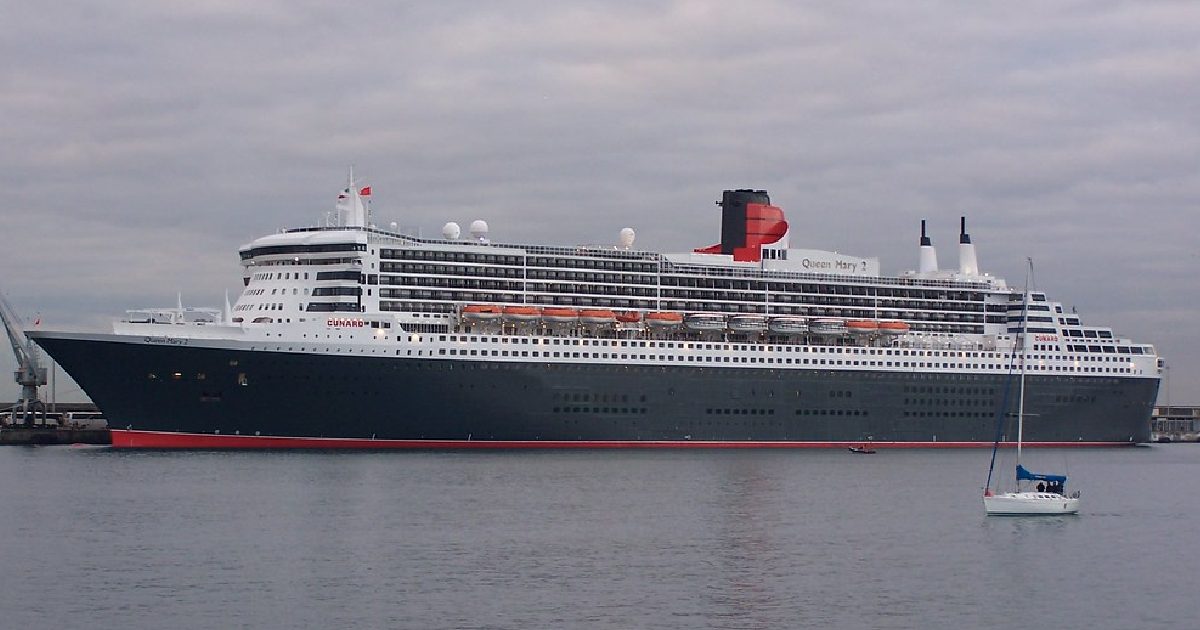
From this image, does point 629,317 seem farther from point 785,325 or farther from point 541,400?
point 785,325

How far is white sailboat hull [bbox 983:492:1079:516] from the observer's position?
55.4 m

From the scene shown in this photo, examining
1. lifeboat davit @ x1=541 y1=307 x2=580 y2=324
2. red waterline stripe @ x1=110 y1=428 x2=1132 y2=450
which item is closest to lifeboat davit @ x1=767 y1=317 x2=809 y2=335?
red waterline stripe @ x1=110 y1=428 x2=1132 y2=450

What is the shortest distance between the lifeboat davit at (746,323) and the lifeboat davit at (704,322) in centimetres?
81

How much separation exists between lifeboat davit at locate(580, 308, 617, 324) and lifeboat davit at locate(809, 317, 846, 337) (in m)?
13.4

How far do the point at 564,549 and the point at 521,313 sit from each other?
3906 cm

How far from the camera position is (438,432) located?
79.8m

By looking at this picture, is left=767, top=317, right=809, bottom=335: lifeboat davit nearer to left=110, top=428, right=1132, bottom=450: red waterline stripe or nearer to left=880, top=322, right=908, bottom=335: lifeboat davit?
left=880, top=322, right=908, bottom=335: lifeboat davit

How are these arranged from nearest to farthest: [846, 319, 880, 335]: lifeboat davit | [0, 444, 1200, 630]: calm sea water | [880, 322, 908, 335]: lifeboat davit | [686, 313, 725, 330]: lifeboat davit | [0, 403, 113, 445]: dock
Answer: [0, 444, 1200, 630]: calm sea water
[686, 313, 725, 330]: lifeboat davit
[846, 319, 880, 335]: lifeboat davit
[880, 322, 908, 335]: lifeboat davit
[0, 403, 113, 445]: dock

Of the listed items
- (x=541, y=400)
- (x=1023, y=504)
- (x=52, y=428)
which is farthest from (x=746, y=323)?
(x=52, y=428)

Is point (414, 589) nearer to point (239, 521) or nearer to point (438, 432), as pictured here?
point (239, 521)

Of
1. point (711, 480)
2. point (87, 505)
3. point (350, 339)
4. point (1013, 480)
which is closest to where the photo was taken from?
point (87, 505)

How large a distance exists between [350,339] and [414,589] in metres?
41.0

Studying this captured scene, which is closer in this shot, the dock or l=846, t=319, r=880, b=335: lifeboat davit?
l=846, t=319, r=880, b=335: lifeboat davit

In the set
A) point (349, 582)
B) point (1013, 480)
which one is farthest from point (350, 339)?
point (349, 582)
